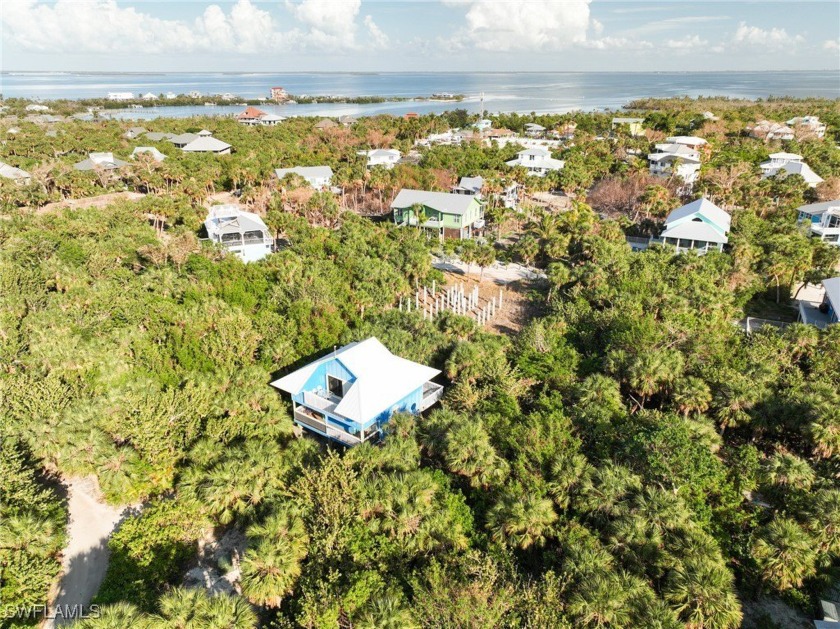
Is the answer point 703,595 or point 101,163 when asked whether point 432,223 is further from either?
point 101,163

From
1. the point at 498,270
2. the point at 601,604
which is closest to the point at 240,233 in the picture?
the point at 498,270

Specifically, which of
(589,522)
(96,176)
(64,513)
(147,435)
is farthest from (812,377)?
(96,176)

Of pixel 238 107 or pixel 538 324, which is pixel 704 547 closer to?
pixel 538 324

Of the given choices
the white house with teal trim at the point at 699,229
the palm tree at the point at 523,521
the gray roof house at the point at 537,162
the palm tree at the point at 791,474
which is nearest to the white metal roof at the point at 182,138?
the gray roof house at the point at 537,162

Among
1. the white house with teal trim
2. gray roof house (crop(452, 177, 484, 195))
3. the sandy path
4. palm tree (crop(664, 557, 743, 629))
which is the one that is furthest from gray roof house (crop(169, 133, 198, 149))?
palm tree (crop(664, 557, 743, 629))

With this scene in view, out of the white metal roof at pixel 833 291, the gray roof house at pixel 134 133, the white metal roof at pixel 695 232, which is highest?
the white metal roof at pixel 833 291

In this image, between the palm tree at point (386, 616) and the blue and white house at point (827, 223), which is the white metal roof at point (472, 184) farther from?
the palm tree at point (386, 616)

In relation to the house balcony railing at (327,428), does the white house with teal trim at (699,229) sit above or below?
above
